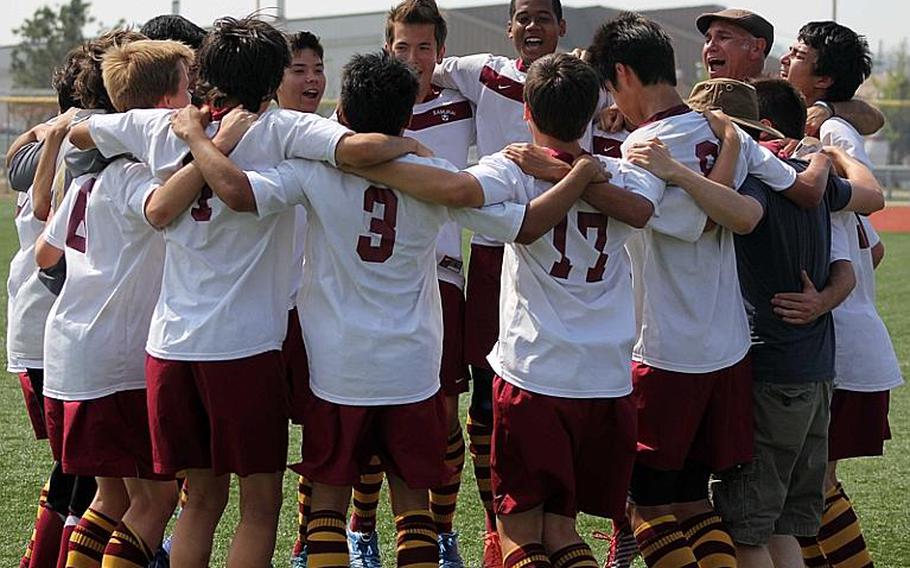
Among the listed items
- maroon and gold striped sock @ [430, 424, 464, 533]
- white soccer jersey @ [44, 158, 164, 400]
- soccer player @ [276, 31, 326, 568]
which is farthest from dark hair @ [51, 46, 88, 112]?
maroon and gold striped sock @ [430, 424, 464, 533]

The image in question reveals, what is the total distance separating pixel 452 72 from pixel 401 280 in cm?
178

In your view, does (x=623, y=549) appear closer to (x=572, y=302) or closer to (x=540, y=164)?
(x=572, y=302)

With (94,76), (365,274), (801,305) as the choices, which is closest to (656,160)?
(801,305)

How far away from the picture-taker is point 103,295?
14.4ft

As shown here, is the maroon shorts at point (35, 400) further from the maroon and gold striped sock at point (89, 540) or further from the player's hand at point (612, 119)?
the player's hand at point (612, 119)

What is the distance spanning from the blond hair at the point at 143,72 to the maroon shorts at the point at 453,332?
1597 mm

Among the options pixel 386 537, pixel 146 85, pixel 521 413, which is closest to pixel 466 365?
pixel 386 537

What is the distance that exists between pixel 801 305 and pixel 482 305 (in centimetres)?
154

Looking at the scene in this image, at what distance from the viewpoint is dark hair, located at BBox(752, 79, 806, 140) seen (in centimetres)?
479

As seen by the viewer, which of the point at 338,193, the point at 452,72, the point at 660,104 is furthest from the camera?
the point at 452,72

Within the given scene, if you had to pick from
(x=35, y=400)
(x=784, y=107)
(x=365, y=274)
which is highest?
(x=784, y=107)

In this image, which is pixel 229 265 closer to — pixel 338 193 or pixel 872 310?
pixel 338 193

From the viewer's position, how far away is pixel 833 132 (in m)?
5.19

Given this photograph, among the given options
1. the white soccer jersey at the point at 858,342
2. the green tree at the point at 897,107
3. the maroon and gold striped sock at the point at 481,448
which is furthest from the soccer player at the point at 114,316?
the green tree at the point at 897,107
